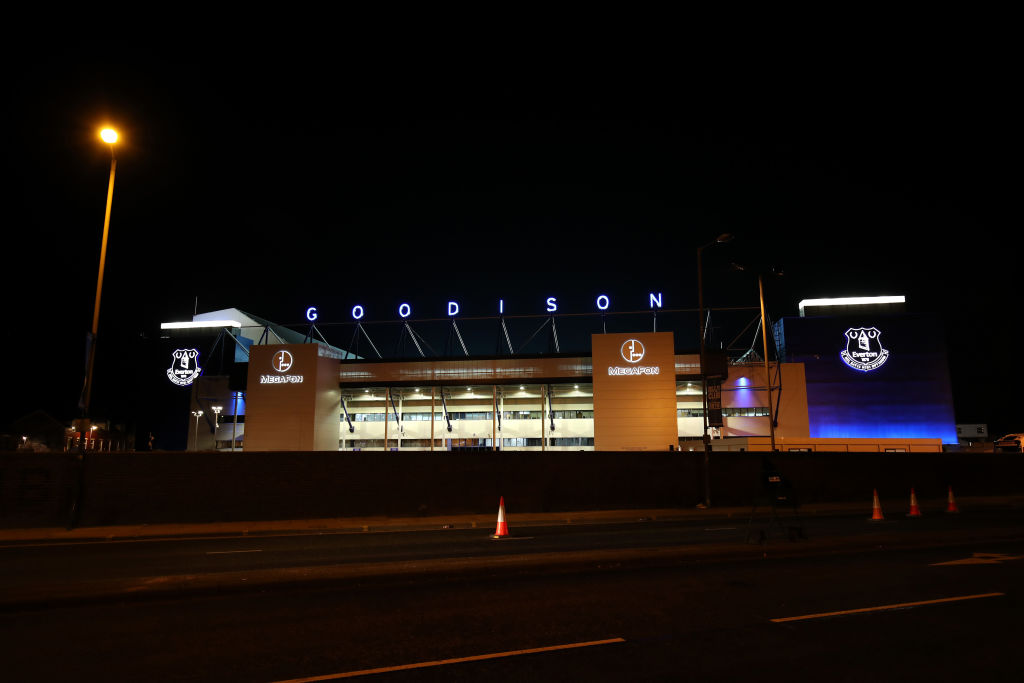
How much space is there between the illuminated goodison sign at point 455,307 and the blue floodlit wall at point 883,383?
944 inches

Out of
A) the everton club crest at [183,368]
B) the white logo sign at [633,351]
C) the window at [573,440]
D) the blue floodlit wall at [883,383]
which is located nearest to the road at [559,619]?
the white logo sign at [633,351]

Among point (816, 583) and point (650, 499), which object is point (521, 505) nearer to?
point (650, 499)

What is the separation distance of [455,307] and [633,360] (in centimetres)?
1640

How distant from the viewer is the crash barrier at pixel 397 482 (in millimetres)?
19844

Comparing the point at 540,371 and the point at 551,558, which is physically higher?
the point at 540,371

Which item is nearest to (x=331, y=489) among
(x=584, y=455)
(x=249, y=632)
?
(x=584, y=455)

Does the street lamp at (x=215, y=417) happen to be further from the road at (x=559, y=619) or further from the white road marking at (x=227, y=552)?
the road at (x=559, y=619)

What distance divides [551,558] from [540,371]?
114 ft

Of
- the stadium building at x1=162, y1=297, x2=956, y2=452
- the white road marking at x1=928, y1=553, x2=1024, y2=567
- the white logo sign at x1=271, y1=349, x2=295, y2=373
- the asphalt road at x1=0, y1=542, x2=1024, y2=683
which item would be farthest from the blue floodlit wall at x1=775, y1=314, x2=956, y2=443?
the asphalt road at x1=0, y1=542, x2=1024, y2=683

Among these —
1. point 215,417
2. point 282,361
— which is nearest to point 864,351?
point 282,361

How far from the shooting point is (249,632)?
23.9 feet

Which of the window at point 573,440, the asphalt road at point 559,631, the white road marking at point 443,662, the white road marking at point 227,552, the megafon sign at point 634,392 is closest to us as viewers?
the white road marking at point 443,662

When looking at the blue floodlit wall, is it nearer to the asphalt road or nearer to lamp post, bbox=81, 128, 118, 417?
the asphalt road

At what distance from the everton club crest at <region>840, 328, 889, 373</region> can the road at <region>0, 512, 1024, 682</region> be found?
5446 cm
